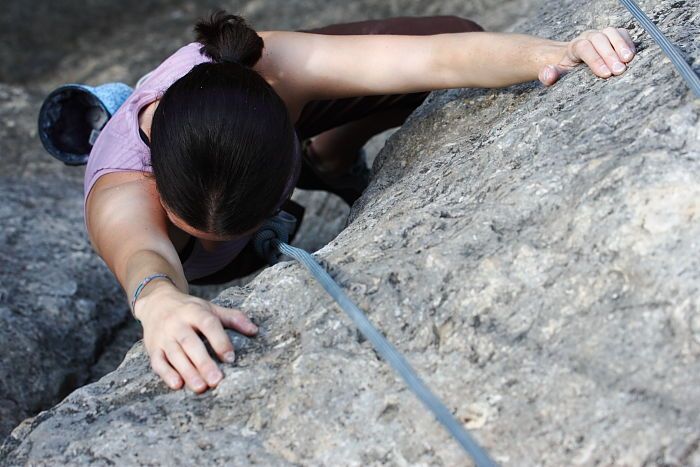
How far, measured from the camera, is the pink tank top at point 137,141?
1467 mm

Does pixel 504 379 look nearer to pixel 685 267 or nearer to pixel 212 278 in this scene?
pixel 685 267

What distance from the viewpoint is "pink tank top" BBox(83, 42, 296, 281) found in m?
1.47

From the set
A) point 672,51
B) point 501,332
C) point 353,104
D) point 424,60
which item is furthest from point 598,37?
point 353,104

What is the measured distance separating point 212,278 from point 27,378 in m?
0.42

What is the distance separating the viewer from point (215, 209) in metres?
1.25

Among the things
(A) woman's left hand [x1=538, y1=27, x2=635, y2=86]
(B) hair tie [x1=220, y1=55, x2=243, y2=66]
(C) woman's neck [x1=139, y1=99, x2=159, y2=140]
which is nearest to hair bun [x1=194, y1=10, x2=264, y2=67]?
(B) hair tie [x1=220, y1=55, x2=243, y2=66]

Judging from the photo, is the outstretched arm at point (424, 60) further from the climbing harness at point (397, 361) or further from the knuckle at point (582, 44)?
the climbing harness at point (397, 361)

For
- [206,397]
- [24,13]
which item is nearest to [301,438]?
[206,397]

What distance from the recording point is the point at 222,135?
3.95 ft

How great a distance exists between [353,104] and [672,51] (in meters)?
0.79

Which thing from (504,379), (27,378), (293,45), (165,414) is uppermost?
(293,45)

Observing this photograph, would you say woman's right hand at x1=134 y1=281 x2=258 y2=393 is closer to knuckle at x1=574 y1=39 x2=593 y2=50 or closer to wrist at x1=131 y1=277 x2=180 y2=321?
wrist at x1=131 y1=277 x2=180 y2=321

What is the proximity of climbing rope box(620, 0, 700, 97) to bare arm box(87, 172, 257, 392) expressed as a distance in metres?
0.62

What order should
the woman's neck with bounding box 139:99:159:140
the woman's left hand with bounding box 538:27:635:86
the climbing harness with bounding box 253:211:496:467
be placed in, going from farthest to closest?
the woman's neck with bounding box 139:99:159:140 < the woman's left hand with bounding box 538:27:635:86 < the climbing harness with bounding box 253:211:496:467
